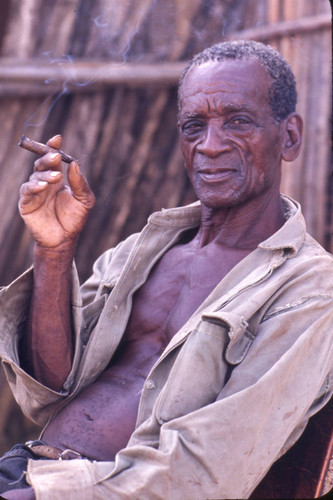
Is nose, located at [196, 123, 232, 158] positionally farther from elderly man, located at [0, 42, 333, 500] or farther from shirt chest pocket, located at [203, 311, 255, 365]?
shirt chest pocket, located at [203, 311, 255, 365]

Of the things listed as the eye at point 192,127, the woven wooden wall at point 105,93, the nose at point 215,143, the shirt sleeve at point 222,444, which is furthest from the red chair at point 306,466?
the woven wooden wall at point 105,93

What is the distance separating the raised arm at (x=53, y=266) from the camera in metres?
2.59

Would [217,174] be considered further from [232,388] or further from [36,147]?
[232,388]

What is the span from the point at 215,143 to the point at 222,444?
104 cm

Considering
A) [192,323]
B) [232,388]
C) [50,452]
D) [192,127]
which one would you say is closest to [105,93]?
[192,127]

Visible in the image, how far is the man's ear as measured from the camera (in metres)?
2.76

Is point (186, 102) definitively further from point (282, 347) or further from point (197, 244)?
point (282, 347)

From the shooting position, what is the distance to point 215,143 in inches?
103

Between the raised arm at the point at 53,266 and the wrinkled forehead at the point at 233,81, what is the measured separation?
529 millimetres

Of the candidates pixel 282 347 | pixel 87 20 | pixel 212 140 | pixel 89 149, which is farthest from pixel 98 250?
pixel 282 347

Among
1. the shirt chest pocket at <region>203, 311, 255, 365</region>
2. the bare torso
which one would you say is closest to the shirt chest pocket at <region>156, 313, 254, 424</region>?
the shirt chest pocket at <region>203, 311, 255, 365</region>

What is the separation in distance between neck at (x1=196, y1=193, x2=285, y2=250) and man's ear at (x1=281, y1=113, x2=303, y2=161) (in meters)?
0.16

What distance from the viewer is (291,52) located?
4.00 m

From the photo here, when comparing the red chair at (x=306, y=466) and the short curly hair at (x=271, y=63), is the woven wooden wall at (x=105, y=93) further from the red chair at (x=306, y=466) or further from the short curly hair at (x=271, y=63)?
the red chair at (x=306, y=466)
